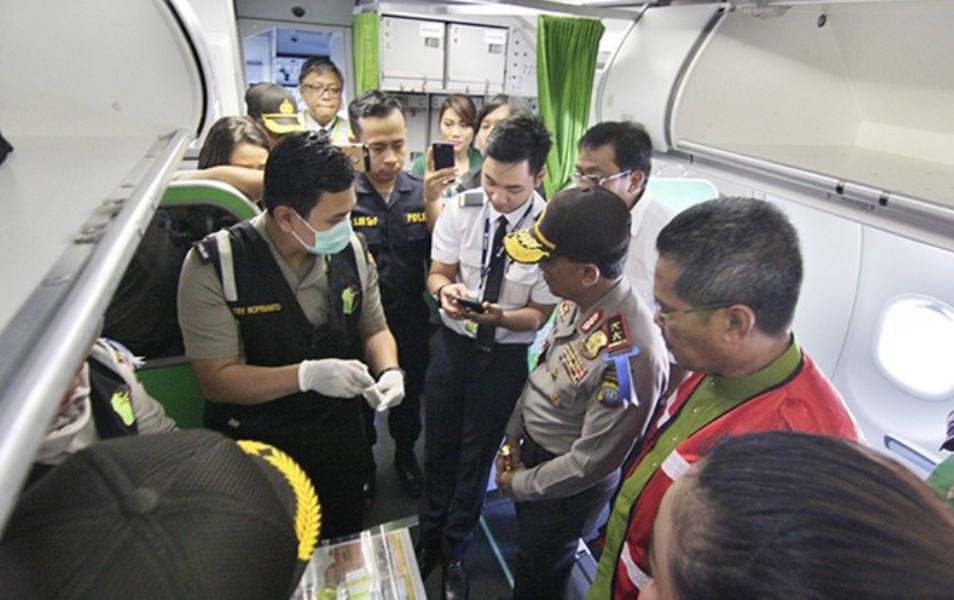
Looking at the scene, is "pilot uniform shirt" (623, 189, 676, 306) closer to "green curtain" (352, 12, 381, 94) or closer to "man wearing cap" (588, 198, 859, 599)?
"man wearing cap" (588, 198, 859, 599)

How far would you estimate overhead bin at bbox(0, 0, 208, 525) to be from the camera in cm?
45

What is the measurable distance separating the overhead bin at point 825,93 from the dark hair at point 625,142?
0.74 ft

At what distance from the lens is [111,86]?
4.58 feet

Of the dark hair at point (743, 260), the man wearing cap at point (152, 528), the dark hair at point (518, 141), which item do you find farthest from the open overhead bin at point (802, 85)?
the man wearing cap at point (152, 528)

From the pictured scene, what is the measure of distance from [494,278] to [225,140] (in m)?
1.53

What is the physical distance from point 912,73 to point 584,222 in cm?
122

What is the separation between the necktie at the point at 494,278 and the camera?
2340 millimetres

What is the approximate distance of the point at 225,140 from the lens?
8.37ft

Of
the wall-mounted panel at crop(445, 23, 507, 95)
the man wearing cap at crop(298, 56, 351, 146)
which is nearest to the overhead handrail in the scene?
the man wearing cap at crop(298, 56, 351, 146)

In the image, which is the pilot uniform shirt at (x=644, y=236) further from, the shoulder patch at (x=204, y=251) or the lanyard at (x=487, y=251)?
the shoulder patch at (x=204, y=251)

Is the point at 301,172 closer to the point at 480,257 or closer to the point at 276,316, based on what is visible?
the point at 276,316

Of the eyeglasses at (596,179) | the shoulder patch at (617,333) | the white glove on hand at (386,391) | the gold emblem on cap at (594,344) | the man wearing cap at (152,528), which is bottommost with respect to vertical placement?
the white glove on hand at (386,391)

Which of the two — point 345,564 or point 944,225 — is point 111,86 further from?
point 944,225

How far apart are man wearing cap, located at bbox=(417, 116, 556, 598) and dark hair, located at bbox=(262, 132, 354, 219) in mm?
781
